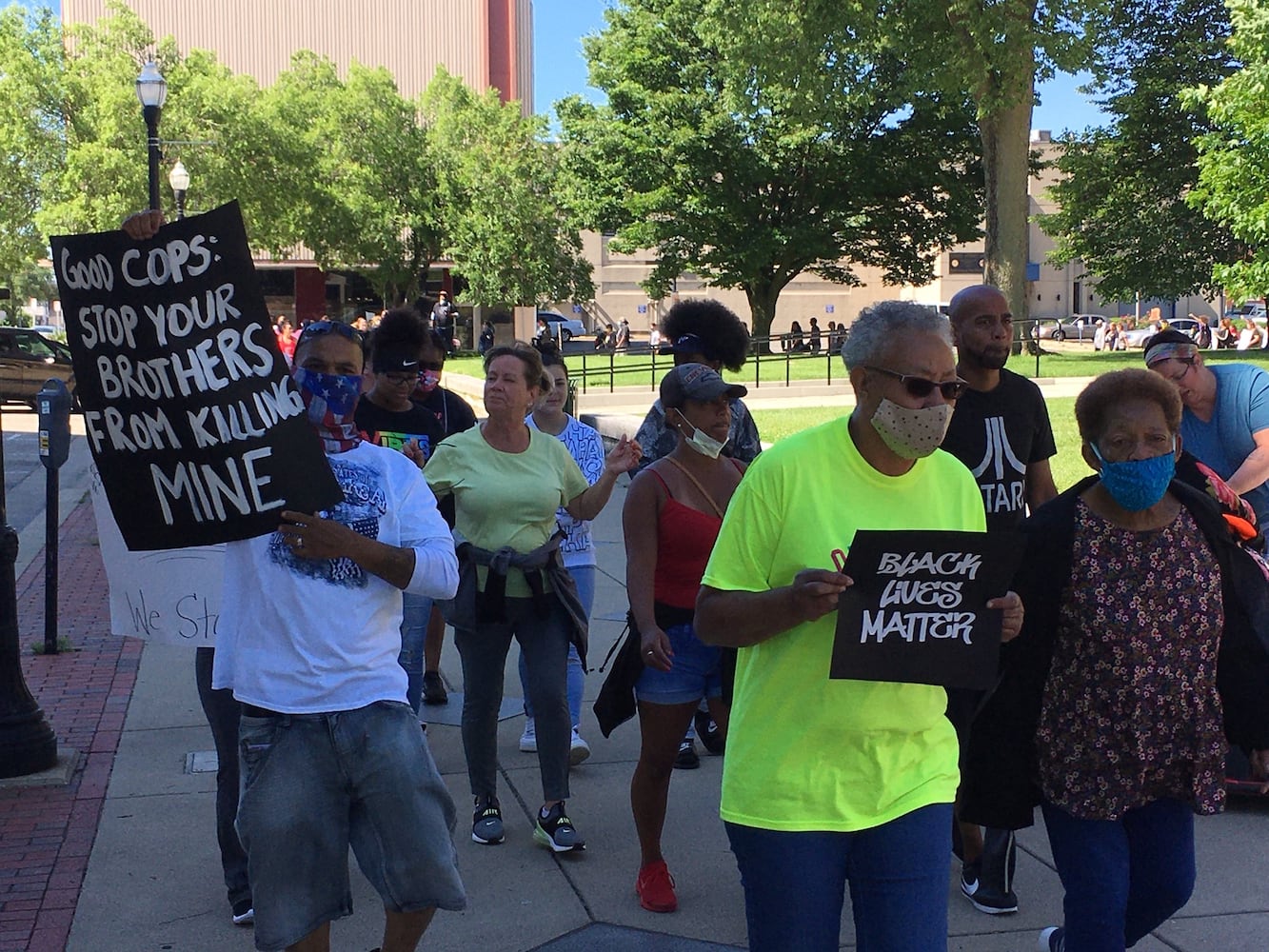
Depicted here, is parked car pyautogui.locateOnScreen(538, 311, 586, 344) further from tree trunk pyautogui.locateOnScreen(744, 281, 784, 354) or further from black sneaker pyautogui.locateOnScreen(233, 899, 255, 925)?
black sneaker pyautogui.locateOnScreen(233, 899, 255, 925)

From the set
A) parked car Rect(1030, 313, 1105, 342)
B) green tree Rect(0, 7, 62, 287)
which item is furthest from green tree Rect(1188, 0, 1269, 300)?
parked car Rect(1030, 313, 1105, 342)

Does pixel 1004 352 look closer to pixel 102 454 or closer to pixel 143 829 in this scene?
pixel 102 454

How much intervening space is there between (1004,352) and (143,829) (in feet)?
12.3

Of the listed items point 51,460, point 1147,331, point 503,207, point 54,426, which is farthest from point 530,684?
point 1147,331

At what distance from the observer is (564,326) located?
226 ft

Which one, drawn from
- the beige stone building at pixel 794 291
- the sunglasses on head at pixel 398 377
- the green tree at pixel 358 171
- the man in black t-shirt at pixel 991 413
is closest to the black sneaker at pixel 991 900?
the man in black t-shirt at pixel 991 413

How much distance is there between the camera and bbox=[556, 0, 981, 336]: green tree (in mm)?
42156

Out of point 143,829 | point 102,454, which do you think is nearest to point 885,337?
point 102,454

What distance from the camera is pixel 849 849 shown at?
2979mm

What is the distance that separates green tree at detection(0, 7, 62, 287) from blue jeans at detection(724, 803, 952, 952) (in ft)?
155

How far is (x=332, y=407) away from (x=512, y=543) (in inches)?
75.0

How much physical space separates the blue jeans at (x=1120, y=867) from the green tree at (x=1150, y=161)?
36.5 meters

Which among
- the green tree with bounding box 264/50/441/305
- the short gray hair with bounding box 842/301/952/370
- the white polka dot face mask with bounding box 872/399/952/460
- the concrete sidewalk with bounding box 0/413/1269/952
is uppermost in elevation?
the green tree with bounding box 264/50/441/305

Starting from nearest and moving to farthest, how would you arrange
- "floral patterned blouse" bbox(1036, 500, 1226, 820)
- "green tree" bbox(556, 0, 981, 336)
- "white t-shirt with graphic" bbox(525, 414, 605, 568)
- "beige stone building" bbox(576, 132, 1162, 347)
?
"floral patterned blouse" bbox(1036, 500, 1226, 820)
"white t-shirt with graphic" bbox(525, 414, 605, 568)
"green tree" bbox(556, 0, 981, 336)
"beige stone building" bbox(576, 132, 1162, 347)
